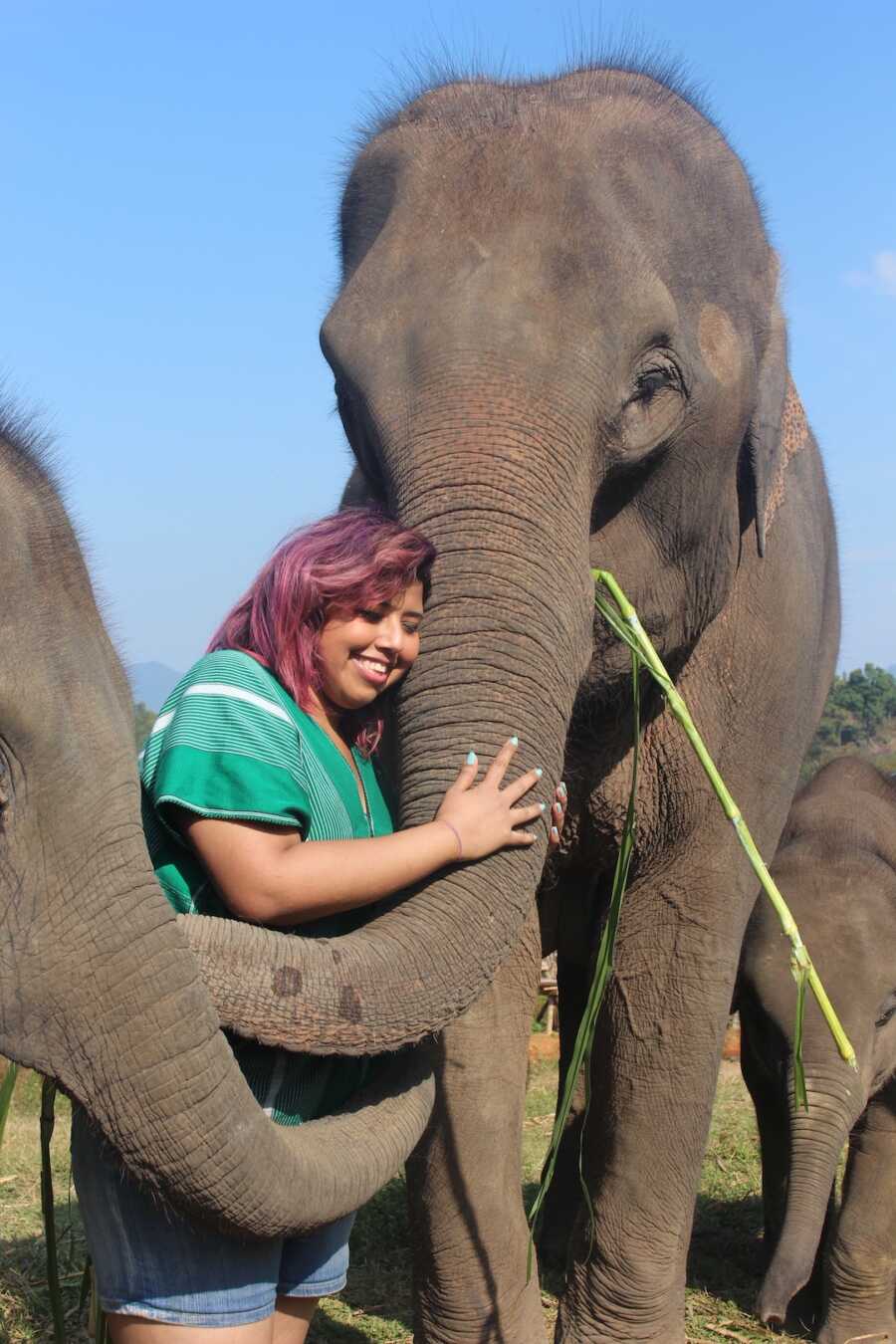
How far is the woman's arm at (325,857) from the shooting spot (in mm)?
2584

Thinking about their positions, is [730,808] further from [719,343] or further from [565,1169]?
[565,1169]

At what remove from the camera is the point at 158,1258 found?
262 centimetres

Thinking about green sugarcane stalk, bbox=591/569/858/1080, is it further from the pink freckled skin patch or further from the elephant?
the pink freckled skin patch

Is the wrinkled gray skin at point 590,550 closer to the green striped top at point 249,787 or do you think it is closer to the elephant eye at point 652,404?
the elephant eye at point 652,404

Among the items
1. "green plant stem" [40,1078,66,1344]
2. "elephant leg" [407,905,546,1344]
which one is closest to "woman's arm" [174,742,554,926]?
"green plant stem" [40,1078,66,1344]

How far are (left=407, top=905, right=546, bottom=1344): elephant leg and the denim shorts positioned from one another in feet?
4.96

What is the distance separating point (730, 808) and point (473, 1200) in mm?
1452

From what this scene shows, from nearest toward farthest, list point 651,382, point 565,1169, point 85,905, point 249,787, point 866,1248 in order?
1. point 85,905
2. point 249,787
3. point 651,382
4. point 866,1248
5. point 565,1169

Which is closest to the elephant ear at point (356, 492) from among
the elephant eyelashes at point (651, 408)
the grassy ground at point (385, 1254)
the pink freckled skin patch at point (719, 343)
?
the elephant eyelashes at point (651, 408)

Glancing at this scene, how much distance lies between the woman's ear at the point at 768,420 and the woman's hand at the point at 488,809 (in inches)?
56.3

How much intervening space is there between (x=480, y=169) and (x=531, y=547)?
90 centimetres

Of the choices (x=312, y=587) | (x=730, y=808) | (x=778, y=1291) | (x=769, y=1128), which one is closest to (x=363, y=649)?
(x=312, y=587)

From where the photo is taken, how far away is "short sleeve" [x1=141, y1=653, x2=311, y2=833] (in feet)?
8.48

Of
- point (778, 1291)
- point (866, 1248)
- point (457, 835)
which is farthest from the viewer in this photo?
point (866, 1248)
